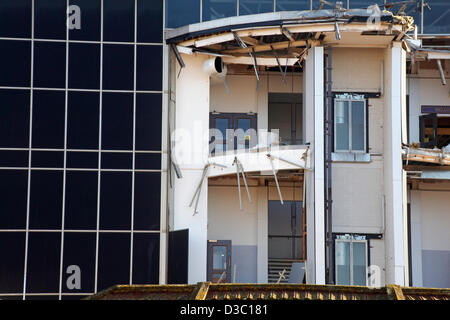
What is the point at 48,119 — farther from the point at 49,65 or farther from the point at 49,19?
the point at 49,19

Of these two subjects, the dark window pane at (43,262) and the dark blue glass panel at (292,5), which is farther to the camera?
the dark blue glass panel at (292,5)

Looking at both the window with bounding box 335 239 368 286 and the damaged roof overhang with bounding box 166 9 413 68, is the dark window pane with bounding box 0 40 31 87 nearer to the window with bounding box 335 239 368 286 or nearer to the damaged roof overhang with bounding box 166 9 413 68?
the damaged roof overhang with bounding box 166 9 413 68

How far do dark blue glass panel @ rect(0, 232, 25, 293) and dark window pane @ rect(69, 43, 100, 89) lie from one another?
8.10m

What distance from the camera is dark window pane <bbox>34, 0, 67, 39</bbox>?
2955 cm

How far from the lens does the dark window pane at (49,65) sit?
96.5 ft

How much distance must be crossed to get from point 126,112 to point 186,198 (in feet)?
17.7

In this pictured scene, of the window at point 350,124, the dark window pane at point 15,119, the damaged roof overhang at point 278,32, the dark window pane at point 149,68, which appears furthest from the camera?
the dark window pane at point 149,68

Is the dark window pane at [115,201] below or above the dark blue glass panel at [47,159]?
below

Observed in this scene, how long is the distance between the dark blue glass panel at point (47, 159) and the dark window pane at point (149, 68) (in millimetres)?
5315

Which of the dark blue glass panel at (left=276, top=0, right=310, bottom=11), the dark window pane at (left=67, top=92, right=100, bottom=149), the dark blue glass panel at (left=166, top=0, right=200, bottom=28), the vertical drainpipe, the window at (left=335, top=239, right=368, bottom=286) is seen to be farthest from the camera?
the dark blue glass panel at (left=276, top=0, right=310, bottom=11)

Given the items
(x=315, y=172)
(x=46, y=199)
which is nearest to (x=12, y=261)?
(x=46, y=199)

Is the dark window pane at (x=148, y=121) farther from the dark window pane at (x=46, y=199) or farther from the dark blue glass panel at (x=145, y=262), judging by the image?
the dark blue glass panel at (x=145, y=262)

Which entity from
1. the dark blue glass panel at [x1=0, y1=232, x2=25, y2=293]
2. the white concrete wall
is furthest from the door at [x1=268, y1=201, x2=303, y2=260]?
the dark blue glass panel at [x1=0, y1=232, x2=25, y2=293]

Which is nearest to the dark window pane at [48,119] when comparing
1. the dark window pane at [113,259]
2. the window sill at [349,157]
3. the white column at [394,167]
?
the dark window pane at [113,259]
